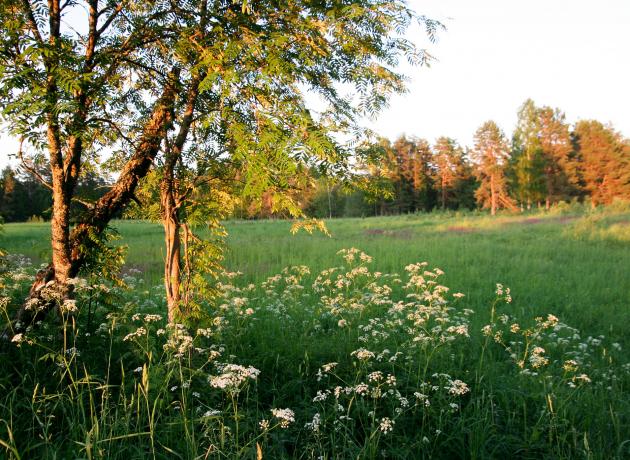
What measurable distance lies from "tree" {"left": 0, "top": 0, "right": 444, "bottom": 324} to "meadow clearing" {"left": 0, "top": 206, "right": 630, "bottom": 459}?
0.93m

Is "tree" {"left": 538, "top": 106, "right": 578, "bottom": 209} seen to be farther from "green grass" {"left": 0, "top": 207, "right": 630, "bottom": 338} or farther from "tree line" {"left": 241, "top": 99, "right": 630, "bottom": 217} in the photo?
"green grass" {"left": 0, "top": 207, "right": 630, "bottom": 338}

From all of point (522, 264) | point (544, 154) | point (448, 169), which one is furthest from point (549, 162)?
point (522, 264)

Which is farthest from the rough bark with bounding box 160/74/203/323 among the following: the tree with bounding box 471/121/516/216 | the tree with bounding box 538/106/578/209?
the tree with bounding box 538/106/578/209

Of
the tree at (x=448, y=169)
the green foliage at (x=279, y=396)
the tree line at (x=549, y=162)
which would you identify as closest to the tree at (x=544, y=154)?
the tree line at (x=549, y=162)

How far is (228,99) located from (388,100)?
1679mm

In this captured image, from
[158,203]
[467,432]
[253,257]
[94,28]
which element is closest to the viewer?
[467,432]

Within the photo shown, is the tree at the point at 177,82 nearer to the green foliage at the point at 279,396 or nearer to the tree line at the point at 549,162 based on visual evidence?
the green foliage at the point at 279,396

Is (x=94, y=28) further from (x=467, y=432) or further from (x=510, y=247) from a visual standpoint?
(x=510, y=247)

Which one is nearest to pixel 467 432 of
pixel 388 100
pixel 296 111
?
pixel 296 111

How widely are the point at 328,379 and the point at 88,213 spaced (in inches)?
130

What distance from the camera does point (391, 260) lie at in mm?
12156

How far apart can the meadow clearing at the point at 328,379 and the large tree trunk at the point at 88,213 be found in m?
0.32

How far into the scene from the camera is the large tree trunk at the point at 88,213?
394cm

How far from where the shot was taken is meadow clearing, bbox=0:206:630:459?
2592 millimetres
